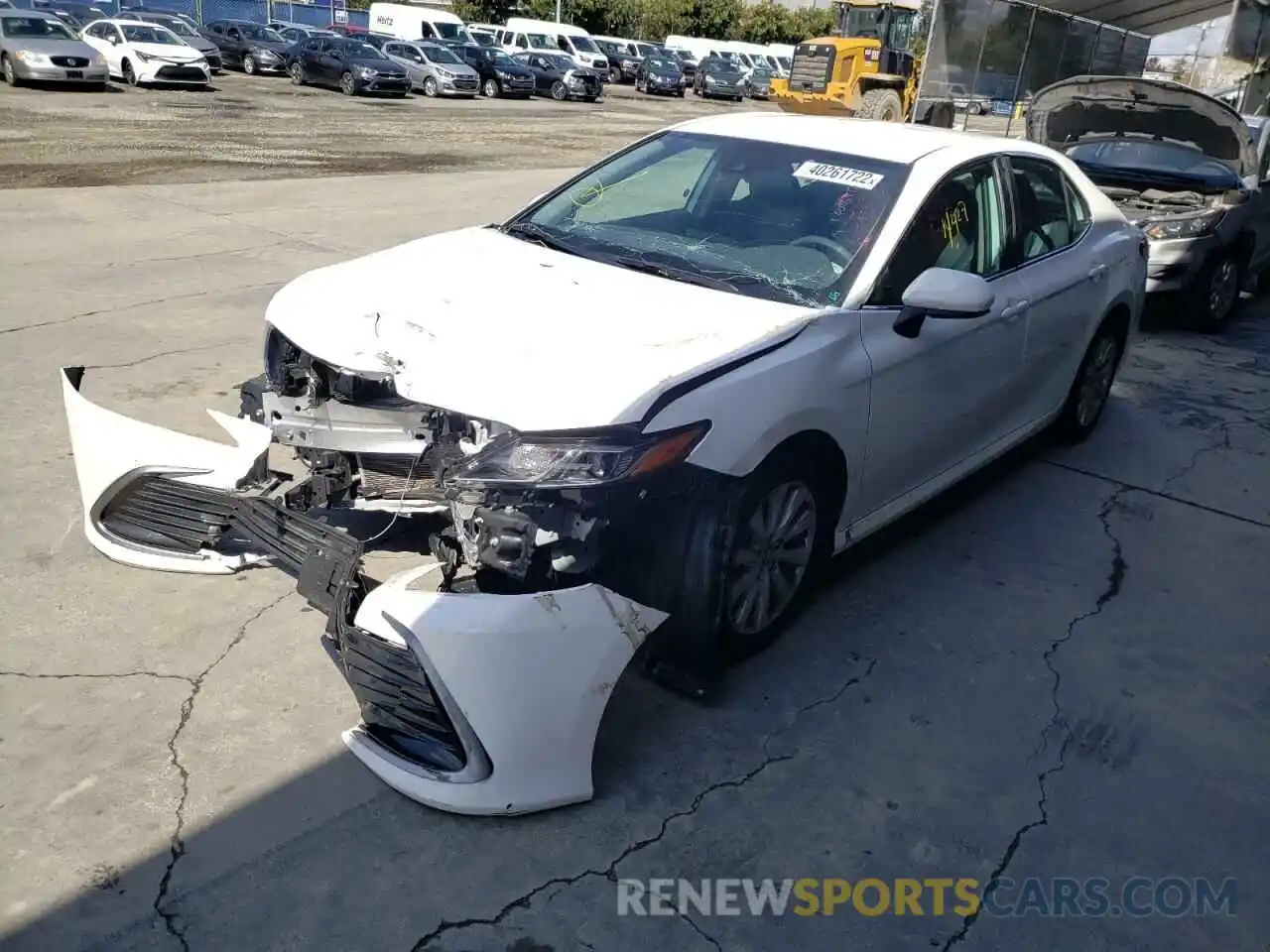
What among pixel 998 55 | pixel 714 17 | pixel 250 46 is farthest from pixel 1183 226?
pixel 714 17

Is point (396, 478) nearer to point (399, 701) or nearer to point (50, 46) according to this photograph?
point (399, 701)

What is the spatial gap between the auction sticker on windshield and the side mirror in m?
0.54

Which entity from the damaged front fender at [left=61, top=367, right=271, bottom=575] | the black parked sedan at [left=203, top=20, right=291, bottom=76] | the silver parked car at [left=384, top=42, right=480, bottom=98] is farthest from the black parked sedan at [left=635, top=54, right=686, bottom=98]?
the damaged front fender at [left=61, top=367, right=271, bottom=575]

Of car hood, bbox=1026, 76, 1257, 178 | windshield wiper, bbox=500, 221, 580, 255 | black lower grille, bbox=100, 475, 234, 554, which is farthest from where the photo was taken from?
car hood, bbox=1026, 76, 1257, 178

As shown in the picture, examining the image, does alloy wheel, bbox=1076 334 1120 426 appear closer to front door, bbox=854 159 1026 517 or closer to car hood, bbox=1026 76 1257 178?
front door, bbox=854 159 1026 517

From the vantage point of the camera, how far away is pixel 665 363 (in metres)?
3.15

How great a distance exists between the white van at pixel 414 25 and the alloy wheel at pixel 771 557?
122 feet

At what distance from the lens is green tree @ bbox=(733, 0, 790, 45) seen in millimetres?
66250

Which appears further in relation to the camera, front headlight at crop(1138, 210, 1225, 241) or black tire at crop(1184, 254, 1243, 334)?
black tire at crop(1184, 254, 1243, 334)

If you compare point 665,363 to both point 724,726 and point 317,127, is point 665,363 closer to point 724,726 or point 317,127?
point 724,726

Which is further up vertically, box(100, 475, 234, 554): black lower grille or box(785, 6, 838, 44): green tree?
box(785, 6, 838, 44): green tree

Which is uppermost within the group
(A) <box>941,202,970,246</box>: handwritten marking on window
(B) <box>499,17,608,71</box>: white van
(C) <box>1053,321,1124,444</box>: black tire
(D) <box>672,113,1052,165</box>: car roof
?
(B) <box>499,17,608,71</box>: white van

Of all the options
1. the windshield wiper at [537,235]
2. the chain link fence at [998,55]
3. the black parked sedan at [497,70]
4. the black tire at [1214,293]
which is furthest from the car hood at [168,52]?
the windshield wiper at [537,235]

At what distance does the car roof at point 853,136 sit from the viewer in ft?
14.1
